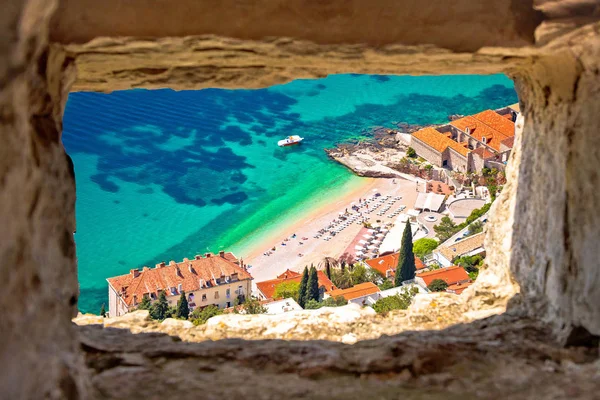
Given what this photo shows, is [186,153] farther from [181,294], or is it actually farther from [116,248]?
[181,294]

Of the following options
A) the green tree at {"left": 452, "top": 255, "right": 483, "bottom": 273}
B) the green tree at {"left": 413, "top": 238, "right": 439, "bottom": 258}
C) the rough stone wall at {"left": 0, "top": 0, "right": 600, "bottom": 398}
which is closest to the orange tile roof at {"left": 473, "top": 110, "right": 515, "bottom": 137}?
the green tree at {"left": 413, "top": 238, "right": 439, "bottom": 258}

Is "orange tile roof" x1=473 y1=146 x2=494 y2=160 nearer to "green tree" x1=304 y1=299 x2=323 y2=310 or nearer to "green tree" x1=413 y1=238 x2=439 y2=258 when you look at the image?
"green tree" x1=413 y1=238 x2=439 y2=258

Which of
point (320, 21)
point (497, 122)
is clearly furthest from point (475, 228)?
point (320, 21)

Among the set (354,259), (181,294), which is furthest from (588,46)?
(354,259)

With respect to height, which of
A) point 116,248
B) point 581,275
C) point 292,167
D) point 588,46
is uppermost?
point 292,167

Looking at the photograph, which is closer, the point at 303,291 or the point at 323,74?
the point at 323,74

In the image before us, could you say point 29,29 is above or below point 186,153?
below

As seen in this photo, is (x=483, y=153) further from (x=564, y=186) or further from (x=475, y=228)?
(x=564, y=186)
